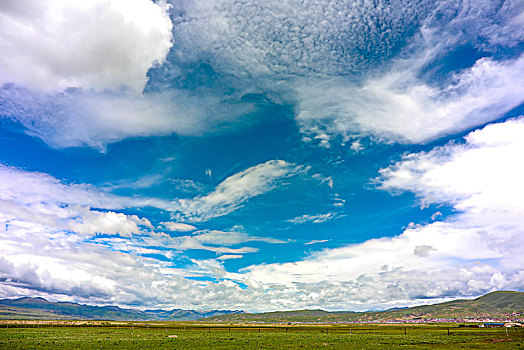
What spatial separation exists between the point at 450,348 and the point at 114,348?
201ft

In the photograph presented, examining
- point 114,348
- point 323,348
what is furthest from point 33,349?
point 323,348

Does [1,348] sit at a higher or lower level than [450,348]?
higher

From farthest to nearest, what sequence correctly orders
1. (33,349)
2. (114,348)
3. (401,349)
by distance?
(401,349), (114,348), (33,349)

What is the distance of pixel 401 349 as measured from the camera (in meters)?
53.5

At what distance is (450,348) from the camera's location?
55875 millimetres

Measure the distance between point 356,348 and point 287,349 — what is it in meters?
12.9

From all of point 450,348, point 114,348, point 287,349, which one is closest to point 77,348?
point 114,348

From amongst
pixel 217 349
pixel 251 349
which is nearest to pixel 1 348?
pixel 217 349

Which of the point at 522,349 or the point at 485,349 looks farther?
the point at 485,349

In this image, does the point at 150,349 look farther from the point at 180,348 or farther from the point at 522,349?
the point at 522,349

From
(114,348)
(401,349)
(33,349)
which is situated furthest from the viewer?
(401,349)

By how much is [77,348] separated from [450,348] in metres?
67.0

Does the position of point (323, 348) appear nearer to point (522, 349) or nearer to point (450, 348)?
point (450, 348)

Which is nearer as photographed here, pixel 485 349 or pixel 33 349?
pixel 33 349
